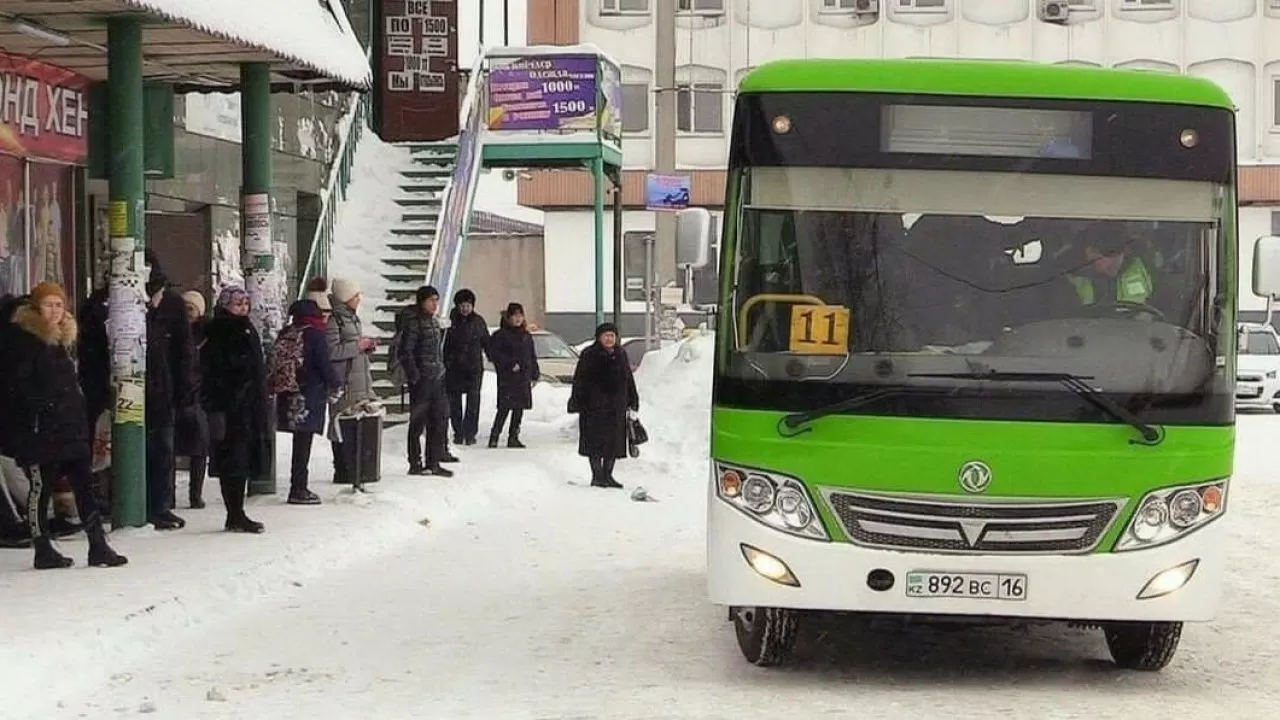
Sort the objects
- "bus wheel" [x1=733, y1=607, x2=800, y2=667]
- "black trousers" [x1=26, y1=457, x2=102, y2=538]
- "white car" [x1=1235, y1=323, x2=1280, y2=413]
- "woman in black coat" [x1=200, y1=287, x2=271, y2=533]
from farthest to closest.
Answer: "white car" [x1=1235, y1=323, x2=1280, y2=413] → "woman in black coat" [x1=200, y1=287, x2=271, y2=533] → "black trousers" [x1=26, y1=457, x2=102, y2=538] → "bus wheel" [x1=733, y1=607, x2=800, y2=667]

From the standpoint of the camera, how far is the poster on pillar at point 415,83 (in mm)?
17375

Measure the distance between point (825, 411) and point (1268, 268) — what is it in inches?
95.7

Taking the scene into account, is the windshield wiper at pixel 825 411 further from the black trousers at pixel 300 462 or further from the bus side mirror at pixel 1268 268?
the black trousers at pixel 300 462

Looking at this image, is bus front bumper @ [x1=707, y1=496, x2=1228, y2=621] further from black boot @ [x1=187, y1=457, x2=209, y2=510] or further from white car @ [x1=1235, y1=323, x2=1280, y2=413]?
white car @ [x1=1235, y1=323, x2=1280, y2=413]

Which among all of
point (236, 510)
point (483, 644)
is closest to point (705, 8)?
point (236, 510)

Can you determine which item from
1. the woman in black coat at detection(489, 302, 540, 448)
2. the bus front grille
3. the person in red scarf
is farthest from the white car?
the bus front grille

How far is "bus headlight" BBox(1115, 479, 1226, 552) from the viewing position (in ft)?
25.7

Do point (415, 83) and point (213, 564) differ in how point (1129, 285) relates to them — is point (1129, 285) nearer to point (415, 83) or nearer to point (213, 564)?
point (213, 564)

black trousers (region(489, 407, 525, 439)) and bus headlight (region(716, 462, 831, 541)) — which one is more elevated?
bus headlight (region(716, 462, 831, 541))

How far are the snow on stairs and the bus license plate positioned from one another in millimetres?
13699

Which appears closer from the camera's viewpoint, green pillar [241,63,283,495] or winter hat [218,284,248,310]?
winter hat [218,284,248,310]

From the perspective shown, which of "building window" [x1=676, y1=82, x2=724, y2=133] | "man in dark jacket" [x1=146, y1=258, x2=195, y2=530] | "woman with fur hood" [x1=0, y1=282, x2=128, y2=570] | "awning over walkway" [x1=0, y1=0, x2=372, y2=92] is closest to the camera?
"woman with fur hood" [x1=0, y1=282, x2=128, y2=570]

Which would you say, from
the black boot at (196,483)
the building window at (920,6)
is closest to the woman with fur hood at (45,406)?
the black boot at (196,483)

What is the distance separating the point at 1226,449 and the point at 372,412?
875cm
